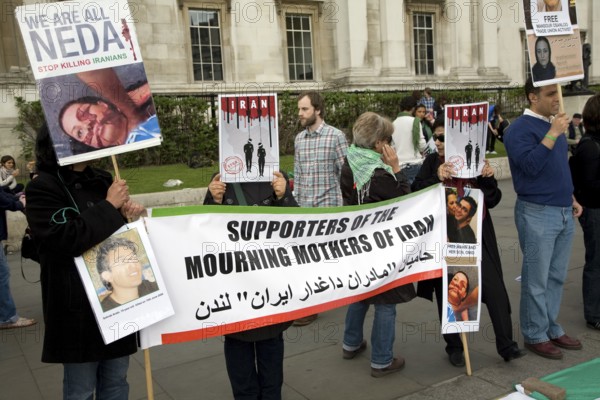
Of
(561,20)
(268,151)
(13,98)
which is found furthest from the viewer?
(13,98)

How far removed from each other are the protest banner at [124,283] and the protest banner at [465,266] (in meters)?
2.10

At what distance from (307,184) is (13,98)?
11111 millimetres

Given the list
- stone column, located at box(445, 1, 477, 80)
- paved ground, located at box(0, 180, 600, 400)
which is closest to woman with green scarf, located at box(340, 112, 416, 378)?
paved ground, located at box(0, 180, 600, 400)

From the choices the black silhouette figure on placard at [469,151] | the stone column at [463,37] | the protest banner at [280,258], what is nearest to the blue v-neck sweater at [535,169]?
the black silhouette figure on placard at [469,151]

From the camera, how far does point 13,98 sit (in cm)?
1352

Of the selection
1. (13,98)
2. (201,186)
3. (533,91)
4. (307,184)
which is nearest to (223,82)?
(13,98)

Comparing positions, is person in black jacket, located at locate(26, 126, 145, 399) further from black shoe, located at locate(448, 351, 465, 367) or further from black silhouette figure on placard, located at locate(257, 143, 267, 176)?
black shoe, located at locate(448, 351, 465, 367)

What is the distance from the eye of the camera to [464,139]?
4.07 meters

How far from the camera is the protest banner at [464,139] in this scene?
4.04 meters

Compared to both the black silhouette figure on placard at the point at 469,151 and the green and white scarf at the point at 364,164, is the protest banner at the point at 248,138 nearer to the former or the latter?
the green and white scarf at the point at 364,164

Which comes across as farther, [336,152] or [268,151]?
[336,152]

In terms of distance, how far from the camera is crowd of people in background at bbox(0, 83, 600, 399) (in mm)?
2736

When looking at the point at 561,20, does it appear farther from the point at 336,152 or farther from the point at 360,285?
the point at 360,285

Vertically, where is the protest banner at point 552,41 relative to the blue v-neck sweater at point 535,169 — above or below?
above
